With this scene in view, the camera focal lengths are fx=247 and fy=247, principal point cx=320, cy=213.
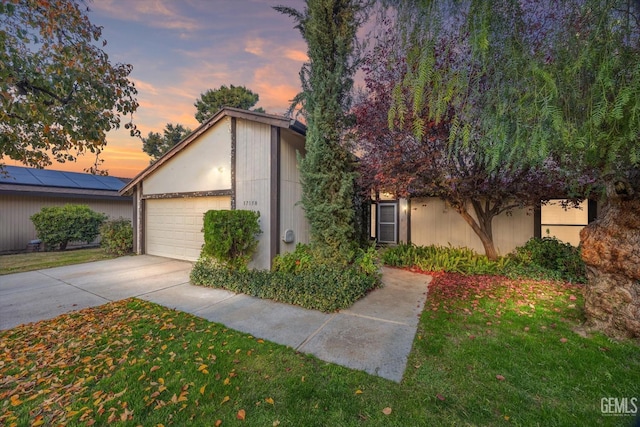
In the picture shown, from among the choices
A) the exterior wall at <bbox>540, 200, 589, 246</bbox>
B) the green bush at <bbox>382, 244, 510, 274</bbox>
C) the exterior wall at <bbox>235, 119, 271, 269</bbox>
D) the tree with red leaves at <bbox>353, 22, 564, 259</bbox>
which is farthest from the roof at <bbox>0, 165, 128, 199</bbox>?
the exterior wall at <bbox>540, 200, 589, 246</bbox>

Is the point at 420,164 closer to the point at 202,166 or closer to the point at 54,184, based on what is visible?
the point at 202,166

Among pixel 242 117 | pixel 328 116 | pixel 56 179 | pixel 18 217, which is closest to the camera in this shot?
pixel 328 116

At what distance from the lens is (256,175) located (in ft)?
21.9

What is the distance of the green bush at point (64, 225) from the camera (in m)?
10.5

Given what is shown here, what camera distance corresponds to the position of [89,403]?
7.36ft

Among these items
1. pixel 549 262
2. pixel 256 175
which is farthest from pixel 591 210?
pixel 256 175

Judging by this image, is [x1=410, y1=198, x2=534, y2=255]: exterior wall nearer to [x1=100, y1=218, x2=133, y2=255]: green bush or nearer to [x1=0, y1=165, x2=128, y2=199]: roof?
[x1=100, y1=218, x2=133, y2=255]: green bush

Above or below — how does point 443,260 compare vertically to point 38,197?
below

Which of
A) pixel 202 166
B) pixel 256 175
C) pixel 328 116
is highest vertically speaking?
pixel 328 116

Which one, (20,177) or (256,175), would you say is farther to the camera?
(20,177)

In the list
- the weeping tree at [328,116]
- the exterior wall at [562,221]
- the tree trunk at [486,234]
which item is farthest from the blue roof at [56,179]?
the exterior wall at [562,221]

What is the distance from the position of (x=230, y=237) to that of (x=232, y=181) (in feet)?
6.82

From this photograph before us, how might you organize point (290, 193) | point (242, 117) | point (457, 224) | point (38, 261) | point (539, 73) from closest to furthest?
point (539, 73)
point (242, 117)
point (290, 193)
point (38, 261)
point (457, 224)

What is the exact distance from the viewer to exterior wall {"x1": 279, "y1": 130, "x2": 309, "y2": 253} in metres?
6.72
